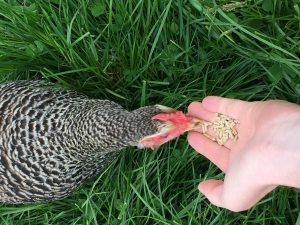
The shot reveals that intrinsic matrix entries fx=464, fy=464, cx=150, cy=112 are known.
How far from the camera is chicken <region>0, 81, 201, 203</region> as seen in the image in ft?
5.78

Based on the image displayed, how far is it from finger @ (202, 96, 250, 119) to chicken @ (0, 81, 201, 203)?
13cm

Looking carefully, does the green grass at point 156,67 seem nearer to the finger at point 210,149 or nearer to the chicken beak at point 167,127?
the finger at point 210,149

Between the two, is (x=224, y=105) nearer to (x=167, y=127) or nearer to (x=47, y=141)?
(x=167, y=127)

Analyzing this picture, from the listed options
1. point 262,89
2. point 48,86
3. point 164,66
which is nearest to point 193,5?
point 164,66

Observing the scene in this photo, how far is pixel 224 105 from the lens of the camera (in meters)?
1.87

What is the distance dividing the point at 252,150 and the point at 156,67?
66cm

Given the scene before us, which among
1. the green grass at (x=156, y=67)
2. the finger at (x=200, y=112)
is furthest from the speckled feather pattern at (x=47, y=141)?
the finger at (x=200, y=112)

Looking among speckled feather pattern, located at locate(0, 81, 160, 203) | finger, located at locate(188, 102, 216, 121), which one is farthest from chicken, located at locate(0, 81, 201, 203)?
finger, located at locate(188, 102, 216, 121)

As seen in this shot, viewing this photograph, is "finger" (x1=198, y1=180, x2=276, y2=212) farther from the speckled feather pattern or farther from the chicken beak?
the speckled feather pattern

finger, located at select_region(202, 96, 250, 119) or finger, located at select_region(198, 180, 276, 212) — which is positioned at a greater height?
finger, located at select_region(202, 96, 250, 119)

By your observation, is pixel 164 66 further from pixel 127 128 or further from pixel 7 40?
pixel 7 40

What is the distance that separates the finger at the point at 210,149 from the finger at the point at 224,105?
13 cm

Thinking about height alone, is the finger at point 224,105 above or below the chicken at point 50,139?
above

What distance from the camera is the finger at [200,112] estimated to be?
1882 millimetres
